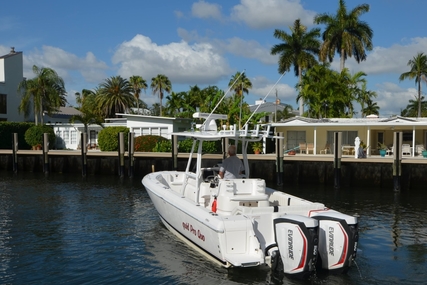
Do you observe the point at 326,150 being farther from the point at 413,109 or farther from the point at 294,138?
the point at 413,109

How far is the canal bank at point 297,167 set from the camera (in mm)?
20422

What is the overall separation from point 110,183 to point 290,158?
9201mm

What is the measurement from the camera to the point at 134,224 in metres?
13.5

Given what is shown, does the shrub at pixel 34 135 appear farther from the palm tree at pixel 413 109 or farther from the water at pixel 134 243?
the palm tree at pixel 413 109

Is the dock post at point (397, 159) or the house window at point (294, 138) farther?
the house window at point (294, 138)

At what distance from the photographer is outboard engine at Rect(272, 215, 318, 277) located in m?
7.39

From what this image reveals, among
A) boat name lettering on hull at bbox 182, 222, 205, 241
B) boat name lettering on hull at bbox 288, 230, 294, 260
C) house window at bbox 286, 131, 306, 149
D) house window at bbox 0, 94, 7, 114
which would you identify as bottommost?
boat name lettering on hull at bbox 182, 222, 205, 241

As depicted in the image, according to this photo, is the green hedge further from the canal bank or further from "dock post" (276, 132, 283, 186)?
"dock post" (276, 132, 283, 186)

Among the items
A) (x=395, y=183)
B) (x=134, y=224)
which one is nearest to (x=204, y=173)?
(x=134, y=224)

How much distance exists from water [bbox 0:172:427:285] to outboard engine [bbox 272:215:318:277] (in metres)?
0.55

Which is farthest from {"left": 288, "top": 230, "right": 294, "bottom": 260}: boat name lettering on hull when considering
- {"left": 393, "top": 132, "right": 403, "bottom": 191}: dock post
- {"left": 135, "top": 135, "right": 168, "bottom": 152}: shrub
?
{"left": 135, "top": 135, "right": 168, "bottom": 152}: shrub

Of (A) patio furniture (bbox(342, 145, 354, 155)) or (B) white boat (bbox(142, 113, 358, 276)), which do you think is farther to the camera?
(A) patio furniture (bbox(342, 145, 354, 155))

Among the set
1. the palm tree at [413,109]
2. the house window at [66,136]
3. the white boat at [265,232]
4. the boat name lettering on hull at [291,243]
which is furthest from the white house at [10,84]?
the palm tree at [413,109]

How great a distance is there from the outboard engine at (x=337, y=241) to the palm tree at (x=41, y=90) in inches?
1365
